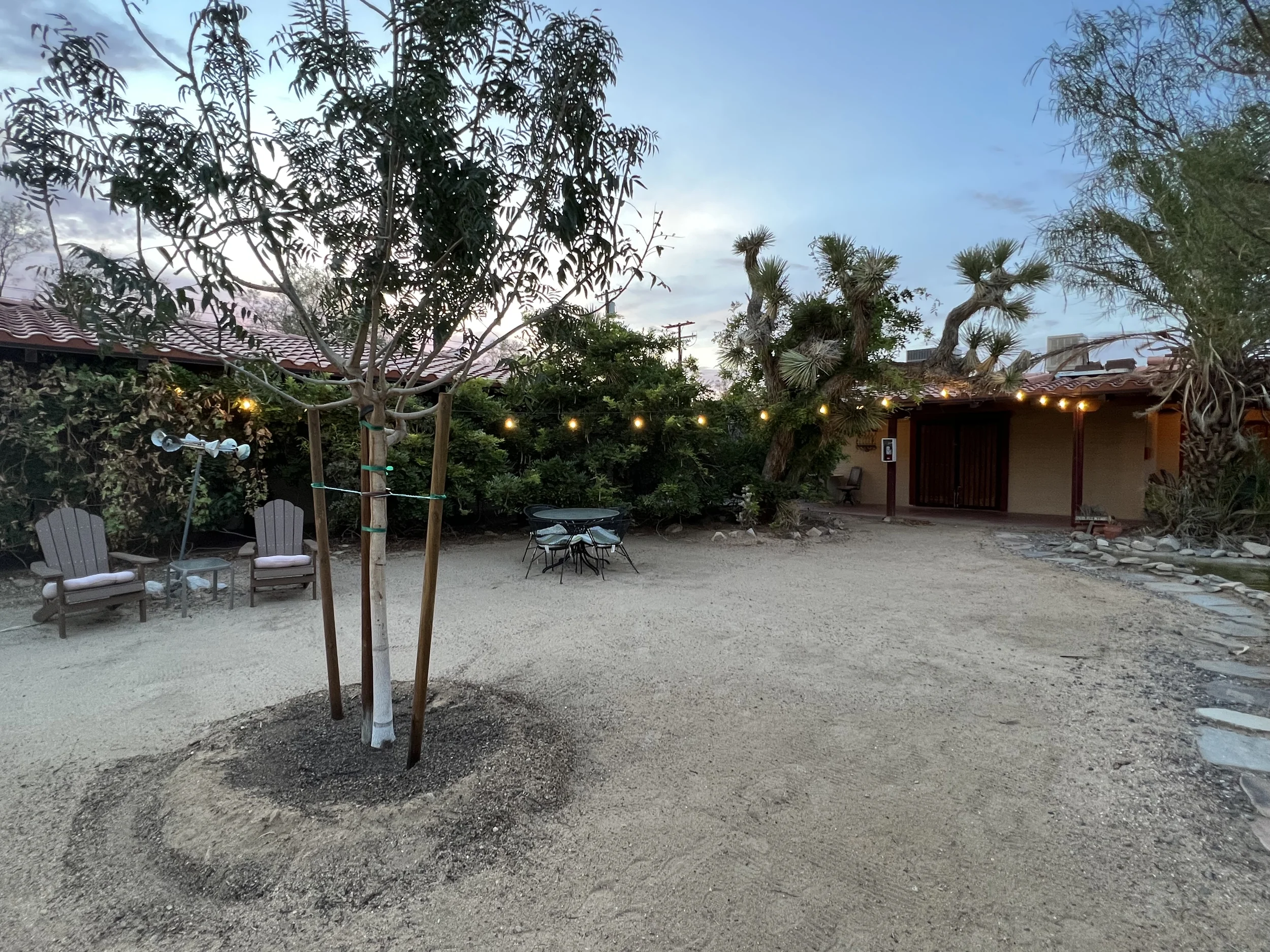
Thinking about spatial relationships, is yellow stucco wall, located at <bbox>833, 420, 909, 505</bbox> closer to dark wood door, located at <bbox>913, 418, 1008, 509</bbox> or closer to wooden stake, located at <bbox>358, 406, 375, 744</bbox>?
dark wood door, located at <bbox>913, 418, 1008, 509</bbox>

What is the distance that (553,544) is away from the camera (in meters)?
6.85

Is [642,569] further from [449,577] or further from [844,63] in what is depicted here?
[844,63]

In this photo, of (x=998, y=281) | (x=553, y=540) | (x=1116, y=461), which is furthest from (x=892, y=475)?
(x=553, y=540)

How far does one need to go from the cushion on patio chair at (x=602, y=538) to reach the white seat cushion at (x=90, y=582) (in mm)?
3864

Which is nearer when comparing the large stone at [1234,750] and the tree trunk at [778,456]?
the large stone at [1234,750]

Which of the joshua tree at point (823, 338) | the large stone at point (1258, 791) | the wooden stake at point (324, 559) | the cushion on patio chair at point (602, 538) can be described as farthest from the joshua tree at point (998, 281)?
the wooden stake at point (324, 559)

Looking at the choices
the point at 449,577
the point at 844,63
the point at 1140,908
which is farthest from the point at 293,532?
the point at 844,63

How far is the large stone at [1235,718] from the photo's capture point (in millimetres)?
3211

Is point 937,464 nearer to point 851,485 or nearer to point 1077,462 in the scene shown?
point 851,485

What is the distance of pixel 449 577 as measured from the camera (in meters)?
6.94

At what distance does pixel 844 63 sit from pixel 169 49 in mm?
7536

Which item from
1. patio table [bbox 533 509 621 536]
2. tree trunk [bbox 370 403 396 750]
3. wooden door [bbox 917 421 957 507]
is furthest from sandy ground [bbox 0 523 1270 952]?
wooden door [bbox 917 421 957 507]

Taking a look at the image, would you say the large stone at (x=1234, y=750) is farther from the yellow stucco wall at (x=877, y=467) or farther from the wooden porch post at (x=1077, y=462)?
the yellow stucco wall at (x=877, y=467)

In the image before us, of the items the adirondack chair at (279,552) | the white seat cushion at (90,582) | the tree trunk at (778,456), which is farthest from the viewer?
the tree trunk at (778,456)
